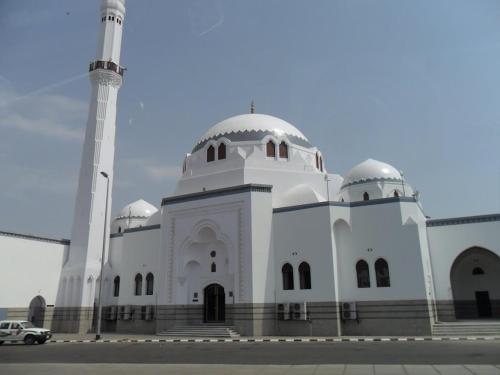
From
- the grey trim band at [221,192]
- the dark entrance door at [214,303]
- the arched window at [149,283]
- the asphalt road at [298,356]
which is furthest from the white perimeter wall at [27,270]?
the asphalt road at [298,356]

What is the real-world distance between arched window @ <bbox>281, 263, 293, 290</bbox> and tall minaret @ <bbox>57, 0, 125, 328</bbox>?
11.1m

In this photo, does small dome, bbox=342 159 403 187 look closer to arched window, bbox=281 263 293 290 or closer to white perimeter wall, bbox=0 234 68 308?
arched window, bbox=281 263 293 290

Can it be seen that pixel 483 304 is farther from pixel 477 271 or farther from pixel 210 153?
pixel 210 153

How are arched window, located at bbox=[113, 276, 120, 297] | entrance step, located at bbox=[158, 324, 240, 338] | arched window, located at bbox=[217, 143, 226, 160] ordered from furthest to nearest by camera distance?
arched window, located at bbox=[113, 276, 120, 297] → arched window, located at bbox=[217, 143, 226, 160] → entrance step, located at bbox=[158, 324, 240, 338]

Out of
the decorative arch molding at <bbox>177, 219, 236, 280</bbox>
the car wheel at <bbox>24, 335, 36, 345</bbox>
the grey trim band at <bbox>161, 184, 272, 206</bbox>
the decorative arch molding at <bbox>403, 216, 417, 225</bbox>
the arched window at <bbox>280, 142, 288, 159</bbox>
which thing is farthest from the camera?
the arched window at <bbox>280, 142, 288, 159</bbox>

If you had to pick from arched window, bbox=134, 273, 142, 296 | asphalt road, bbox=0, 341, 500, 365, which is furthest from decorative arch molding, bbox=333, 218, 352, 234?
arched window, bbox=134, 273, 142, 296

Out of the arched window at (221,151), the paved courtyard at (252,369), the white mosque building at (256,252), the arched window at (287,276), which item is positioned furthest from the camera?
the arched window at (221,151)

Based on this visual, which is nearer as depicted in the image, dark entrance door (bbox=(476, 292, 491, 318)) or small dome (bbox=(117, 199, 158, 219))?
dark entrance door (bbox=(476, 292, 491, 318))

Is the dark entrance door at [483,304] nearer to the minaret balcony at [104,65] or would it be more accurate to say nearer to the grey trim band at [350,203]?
the grey trim band at [350,203]

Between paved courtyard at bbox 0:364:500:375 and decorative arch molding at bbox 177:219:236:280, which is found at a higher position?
decorative arch molding at bbox 177:219:236:280

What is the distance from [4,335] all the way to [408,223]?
1911 centimetres

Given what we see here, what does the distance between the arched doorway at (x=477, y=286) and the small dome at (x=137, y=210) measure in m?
24.9

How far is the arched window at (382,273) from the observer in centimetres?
2047

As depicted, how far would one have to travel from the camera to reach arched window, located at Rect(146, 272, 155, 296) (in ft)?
84.5
